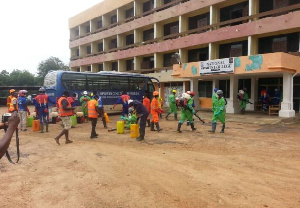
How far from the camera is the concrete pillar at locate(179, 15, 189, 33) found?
23883 millimetres

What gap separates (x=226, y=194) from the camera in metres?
4.09

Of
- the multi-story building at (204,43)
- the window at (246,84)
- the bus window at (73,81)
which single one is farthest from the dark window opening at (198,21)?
the bus window at (73,81)

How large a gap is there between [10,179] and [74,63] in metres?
36.5

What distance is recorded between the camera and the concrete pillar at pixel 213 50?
21.1m

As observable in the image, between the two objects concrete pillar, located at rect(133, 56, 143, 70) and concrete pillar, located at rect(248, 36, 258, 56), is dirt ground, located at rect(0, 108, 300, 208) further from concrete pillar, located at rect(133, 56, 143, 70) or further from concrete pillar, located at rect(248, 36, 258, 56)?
concrete pillar, located at rect(133, 56, 143, 70)

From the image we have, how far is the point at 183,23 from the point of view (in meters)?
24.1

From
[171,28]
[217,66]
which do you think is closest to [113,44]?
[171,28]

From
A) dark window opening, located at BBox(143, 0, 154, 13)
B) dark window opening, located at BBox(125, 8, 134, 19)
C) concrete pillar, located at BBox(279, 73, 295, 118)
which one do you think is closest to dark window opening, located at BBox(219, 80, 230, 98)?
concrete pillar, located at BBox(279, 73, 295, 118)

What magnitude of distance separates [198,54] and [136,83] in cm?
698

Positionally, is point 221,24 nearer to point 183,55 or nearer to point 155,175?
point 183,55

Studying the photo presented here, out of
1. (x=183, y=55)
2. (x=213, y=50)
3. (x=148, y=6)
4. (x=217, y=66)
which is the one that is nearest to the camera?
(x=217, y=66)

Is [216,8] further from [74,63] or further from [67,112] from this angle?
[74,63]

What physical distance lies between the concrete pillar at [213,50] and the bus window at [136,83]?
19.3ft

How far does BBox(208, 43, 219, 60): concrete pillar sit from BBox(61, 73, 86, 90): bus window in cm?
1040
